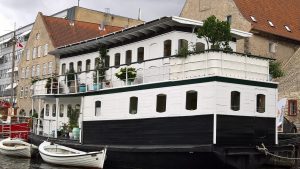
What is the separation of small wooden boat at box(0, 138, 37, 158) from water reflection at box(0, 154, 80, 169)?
1.16 feet

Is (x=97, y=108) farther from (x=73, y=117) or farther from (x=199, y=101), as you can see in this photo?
(x=199, y=101)

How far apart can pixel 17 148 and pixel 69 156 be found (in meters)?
6.54

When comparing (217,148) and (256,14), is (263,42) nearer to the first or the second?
(256,14)

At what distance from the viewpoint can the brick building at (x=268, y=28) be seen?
109 feet

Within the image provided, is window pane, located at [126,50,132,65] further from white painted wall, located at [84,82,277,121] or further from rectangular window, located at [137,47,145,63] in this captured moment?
white painted wall, located at [84,82,277,121]

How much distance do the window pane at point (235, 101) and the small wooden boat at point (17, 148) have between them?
45.3 feet

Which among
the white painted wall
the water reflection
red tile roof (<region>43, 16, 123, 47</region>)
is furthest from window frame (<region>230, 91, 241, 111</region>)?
red tile roof (<region>43, 16, 123, 47</region>)

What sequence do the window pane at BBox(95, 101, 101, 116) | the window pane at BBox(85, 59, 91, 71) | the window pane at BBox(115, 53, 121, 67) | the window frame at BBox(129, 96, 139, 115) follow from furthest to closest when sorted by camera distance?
the window pane at BBox(85, 59, 91, 71)
the window pane at BBox(115, 53, 121, 67)
the window pane at BBox(95, 101, 101, 116)
the window frame at BBox(129, 96, 139, 115)

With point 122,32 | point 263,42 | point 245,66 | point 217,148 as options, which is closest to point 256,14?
point 263,42

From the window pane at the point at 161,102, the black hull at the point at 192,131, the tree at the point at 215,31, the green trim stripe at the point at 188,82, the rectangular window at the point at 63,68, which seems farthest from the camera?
the rectangular window at the point at 63,68

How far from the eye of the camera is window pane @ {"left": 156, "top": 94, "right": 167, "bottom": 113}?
62.0 ft

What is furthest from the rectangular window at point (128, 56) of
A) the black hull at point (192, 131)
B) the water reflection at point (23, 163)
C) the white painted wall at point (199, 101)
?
the water reflection at point (23, 163)

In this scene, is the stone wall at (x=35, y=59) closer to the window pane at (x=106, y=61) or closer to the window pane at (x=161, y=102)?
the window pane at (x=106, y=61)

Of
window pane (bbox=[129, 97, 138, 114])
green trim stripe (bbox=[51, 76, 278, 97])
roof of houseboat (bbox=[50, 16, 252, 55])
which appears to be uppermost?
roof of houseboat (bbox=[50, 16, 252, 55])
